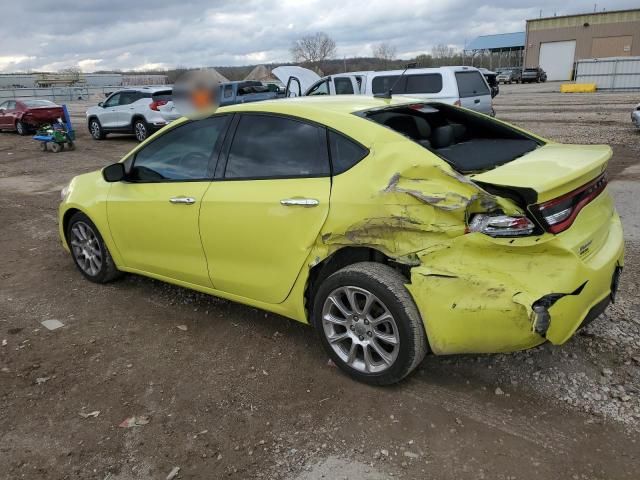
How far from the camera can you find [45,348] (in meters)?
3.73

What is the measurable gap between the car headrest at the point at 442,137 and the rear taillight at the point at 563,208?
3.30ft

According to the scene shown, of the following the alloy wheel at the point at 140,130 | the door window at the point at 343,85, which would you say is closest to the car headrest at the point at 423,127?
the door window at the point at 343,85

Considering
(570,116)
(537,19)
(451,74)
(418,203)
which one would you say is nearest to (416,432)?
(418,203)

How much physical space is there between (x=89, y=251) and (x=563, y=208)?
3962 mm

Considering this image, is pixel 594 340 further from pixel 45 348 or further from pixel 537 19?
pixel 537 19

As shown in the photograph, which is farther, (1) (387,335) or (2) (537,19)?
(2) (537,19)

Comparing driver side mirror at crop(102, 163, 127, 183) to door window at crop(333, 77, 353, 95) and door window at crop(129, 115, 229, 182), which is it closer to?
door window at crop(129, 115, 229, 182)

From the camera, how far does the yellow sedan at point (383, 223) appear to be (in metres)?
2.51

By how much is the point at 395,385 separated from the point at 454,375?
0.38 meters

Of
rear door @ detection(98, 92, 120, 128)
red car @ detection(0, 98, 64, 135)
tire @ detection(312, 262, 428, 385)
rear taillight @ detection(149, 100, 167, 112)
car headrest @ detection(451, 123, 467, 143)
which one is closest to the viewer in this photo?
tire @ detection(312, 262, 428, 385)

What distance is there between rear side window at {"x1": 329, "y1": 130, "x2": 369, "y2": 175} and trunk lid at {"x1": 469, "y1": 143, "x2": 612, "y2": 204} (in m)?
0.62

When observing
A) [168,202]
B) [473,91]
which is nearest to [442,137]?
[168,202]

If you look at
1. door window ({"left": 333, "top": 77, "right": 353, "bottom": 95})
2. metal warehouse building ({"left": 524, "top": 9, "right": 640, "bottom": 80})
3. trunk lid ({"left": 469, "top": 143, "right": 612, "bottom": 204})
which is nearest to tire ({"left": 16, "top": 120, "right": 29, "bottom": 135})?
door window ({"left": 333, "top": 77, "right": 353, "bottom": 95})

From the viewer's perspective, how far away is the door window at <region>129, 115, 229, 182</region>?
143 inches
